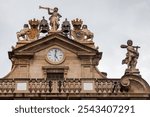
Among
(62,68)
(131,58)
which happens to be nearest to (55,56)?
(62,68)

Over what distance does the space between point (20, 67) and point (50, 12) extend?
14.7 ft

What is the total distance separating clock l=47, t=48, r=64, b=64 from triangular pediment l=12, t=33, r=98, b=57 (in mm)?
451

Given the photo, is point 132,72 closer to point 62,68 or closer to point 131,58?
point 131,58

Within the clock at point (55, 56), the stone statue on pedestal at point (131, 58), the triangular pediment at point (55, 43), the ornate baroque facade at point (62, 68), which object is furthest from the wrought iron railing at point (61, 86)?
the triangular pediment at point (55, 43)

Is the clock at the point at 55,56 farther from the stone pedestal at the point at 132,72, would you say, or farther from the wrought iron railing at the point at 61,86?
the stone pedestal at the point at 132,72

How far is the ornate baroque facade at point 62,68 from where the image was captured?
45.1m

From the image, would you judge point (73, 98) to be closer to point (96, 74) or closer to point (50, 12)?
point (96, 74)

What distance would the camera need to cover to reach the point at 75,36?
48.7 m

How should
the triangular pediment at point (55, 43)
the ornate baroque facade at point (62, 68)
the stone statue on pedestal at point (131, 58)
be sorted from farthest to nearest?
1. the triangular pediment at point (55, 43)
2. the stone statue on pedestal at point (131, 58)
3. the ornate baroque facade at point (62, 68)

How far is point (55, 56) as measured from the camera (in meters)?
47.7

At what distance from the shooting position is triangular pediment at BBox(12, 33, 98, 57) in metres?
47.7

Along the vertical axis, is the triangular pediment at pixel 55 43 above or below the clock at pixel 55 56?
above

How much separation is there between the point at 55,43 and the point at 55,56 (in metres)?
0.89

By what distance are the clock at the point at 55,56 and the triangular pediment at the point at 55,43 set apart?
451 mm
